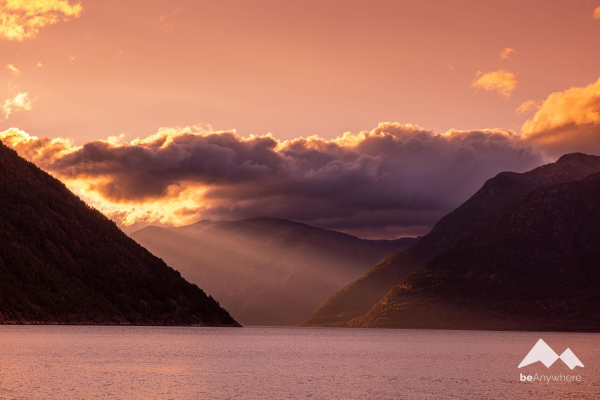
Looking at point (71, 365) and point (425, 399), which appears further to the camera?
point (71, 365)

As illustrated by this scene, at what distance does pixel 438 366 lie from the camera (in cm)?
13462

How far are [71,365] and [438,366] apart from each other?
7091 cm

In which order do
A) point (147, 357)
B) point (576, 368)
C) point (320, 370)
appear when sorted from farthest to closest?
point (147, 357) < point (576, 368) < point (320, 370)

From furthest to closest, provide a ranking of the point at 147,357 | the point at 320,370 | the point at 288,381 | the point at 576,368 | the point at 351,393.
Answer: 1. the point at 147,357
2. the point at 576,368
3. the point at 320,370
4. the point at 288,381
5. the point at 351,393

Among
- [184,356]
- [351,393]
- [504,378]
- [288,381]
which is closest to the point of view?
[351,393]

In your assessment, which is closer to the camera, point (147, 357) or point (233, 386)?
point (233, 386)

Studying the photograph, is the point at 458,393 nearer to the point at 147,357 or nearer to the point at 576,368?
the point at 576,368

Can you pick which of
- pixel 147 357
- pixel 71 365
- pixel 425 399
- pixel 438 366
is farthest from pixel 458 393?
pixel 147 357

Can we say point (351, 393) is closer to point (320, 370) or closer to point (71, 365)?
point (320, 370)

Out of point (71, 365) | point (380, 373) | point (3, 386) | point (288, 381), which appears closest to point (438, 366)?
point (380, 373)

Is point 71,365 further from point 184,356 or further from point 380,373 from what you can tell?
point 380,373

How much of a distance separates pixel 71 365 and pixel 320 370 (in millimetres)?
43386

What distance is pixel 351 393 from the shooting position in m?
84.9

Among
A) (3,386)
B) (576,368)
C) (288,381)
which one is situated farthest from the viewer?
(576,368)
